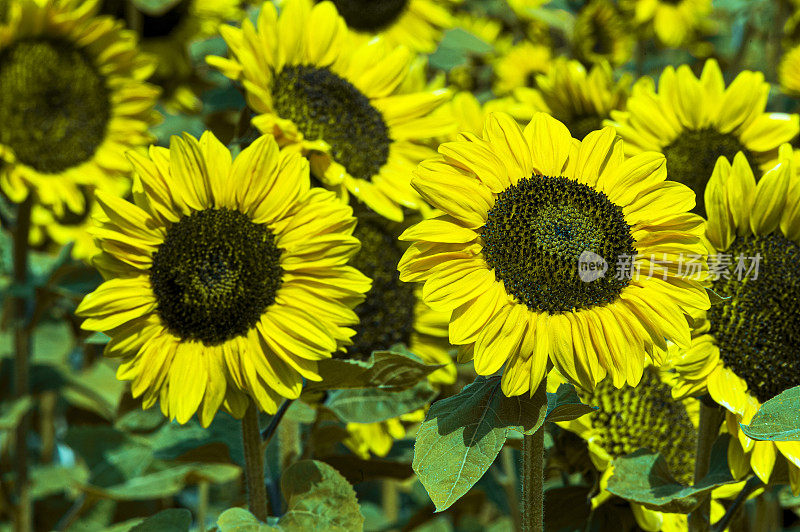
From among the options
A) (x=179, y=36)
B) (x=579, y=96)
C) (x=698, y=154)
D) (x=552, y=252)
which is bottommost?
(x=552, y=252)

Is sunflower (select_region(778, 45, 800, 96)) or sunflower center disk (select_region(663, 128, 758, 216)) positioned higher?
sunflower (select_region(778, 45, 800, 96))

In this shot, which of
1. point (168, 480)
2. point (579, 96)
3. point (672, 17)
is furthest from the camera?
point (672, 17)

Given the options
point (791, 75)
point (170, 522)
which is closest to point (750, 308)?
point (170, 522)

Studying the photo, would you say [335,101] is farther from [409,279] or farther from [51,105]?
[51,105]

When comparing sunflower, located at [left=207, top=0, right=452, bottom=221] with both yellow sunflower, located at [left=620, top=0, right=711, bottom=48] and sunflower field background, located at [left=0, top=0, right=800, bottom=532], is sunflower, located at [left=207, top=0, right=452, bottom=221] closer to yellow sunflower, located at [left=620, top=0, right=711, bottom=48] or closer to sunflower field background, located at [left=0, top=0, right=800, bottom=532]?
sunflower field background, located at [left=0, top=0, right=800, bottom=532]

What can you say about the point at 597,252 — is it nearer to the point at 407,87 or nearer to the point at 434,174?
the point at 434,174

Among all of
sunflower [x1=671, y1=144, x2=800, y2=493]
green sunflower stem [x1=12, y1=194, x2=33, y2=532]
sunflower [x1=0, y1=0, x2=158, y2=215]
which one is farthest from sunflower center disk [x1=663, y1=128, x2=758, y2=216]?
green sunflower stem [x1=12, y1=194, x2=33, y2=532]
